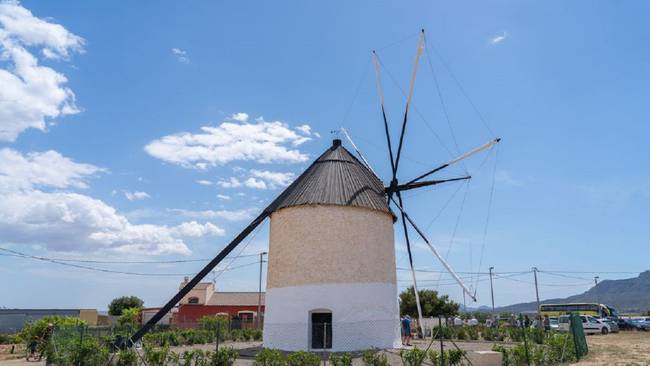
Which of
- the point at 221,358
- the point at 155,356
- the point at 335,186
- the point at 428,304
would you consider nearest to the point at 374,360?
the point at 221,358

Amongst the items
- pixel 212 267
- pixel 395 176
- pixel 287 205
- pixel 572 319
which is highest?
pixel 395 176

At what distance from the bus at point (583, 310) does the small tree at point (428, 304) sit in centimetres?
1335

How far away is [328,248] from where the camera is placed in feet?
68.2

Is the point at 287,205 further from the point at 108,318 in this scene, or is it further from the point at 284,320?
the point at 108,318

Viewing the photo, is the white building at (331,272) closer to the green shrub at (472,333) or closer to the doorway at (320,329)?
the doorway at (320,329)

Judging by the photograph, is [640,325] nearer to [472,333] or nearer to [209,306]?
[472,333]

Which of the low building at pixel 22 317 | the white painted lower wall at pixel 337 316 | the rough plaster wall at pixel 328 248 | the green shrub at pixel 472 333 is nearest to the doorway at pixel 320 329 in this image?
the white painted lower wall at pixel 337 316

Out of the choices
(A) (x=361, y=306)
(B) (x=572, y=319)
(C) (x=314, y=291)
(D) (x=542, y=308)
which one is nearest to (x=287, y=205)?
(C) (x=314, y=291)

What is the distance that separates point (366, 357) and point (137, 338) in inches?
479

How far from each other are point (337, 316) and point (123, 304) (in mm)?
51023

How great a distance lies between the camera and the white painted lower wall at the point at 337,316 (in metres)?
20.1

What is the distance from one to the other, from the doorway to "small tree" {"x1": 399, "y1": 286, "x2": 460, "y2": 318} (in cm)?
3856

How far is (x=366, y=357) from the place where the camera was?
1371 cm

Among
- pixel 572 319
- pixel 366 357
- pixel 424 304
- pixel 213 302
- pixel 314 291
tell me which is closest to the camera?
pixel 366 357
